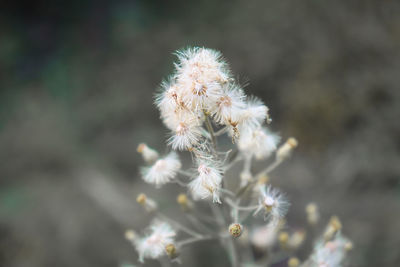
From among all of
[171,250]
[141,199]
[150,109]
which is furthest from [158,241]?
[150,109]

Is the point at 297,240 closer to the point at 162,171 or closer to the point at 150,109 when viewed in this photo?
the point at 162,171

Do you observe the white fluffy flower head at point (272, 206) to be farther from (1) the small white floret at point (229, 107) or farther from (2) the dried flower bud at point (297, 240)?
(2) the dried flower bud at point (297, 240)

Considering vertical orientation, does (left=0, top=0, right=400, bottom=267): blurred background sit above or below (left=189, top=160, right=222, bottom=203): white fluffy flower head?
above

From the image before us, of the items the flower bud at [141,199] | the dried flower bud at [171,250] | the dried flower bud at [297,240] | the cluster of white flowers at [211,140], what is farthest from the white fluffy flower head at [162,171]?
the dried flower bud at [297,240]

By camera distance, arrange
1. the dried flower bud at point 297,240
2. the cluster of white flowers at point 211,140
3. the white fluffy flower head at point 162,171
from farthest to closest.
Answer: the dried flower bud at point 297,240 < the white fluffy flower head at point 162,171 < the cluster of white flowers at point 211,140

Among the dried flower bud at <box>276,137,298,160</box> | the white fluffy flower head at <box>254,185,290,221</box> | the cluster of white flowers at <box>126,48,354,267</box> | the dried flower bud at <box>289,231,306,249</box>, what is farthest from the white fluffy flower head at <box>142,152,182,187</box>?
the dried flower bud at <box>289,231,306,249</box>

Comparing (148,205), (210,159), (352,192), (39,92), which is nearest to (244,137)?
(210,159)

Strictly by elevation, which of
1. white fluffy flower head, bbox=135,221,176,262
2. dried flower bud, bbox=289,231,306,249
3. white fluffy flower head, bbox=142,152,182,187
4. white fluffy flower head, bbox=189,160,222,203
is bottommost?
white fluffy flower head, bbox=135,221,176,262

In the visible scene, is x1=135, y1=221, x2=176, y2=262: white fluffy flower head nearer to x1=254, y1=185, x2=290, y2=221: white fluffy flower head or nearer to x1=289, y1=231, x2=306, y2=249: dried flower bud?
x1=254, y1=185, x2=290, y2=221: white fluffy flower head

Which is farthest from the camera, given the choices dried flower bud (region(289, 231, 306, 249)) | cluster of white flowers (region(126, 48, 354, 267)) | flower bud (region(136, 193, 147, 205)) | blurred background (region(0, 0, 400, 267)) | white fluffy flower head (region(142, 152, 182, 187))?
blurred background (region(0, 0, 400, 267))
